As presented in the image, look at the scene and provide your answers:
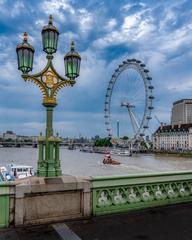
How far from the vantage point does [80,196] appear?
591 cm

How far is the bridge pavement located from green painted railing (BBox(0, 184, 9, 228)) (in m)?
0.19

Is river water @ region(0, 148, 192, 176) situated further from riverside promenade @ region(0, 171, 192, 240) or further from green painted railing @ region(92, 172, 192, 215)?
riverside promenade @ region(0, 171, 192, 240)

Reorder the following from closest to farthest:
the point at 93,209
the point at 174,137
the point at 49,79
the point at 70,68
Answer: the point at 93,209
the point at 49,79
the point at 70,68
the point at 174,137

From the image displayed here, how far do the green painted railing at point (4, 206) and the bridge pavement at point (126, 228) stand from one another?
7.3 inches

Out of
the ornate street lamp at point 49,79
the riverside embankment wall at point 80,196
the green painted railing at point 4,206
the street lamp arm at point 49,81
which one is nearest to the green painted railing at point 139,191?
the riverside embankment wall at point 80,196

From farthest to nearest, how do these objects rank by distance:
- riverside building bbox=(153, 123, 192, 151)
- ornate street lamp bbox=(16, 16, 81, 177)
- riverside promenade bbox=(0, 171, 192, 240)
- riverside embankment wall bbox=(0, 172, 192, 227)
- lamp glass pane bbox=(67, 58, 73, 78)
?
riverside building bbox=(153, 123, 192, 151) → lamp glass pane bbox=(67, 58, 73, 78) → ornate street lamp bbox=(16, 16, 81, 177) → riverside embankment wall bbox=(0, 172, 192, 227) → riverside promenade bbox=(0, 171, 192, 240)

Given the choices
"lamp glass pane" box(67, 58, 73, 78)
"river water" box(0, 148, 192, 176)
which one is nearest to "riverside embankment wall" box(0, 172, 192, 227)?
"lamp glass pane" box(67, 58, 73, 78)

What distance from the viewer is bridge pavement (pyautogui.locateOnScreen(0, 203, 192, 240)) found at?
4891 mm

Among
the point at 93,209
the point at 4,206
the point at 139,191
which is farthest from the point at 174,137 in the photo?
the point at 4,206

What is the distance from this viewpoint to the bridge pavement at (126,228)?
4.89 metres

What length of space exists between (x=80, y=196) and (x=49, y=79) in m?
2.74

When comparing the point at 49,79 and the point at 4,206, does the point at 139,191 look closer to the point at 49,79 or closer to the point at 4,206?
the point at 4,206

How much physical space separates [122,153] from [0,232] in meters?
102

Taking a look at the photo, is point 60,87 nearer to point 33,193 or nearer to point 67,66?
point 67,66
